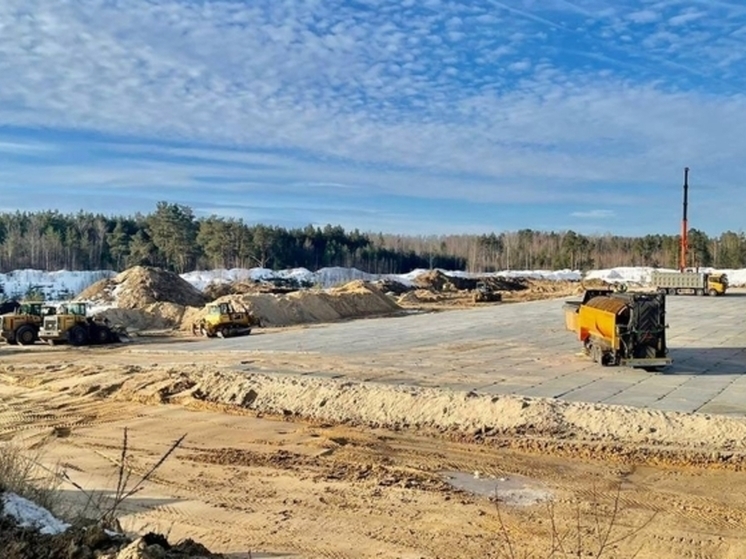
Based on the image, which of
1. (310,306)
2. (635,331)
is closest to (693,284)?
(310,306)

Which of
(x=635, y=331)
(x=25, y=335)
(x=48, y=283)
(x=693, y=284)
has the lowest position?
(x=25, y=335)

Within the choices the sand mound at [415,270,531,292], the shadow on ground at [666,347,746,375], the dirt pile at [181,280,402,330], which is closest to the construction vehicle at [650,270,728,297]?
the dirt pile at [181,280,402,330]

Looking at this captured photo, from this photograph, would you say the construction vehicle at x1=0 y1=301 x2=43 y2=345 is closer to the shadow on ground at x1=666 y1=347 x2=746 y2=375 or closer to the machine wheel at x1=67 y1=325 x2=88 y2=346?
the machine wheel at x1=67 y1=325 x2=88 y2=346

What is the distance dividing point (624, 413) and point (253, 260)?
223ft

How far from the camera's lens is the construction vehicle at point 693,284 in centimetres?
4006

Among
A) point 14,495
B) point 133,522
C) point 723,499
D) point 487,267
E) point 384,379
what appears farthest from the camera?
point 487,267

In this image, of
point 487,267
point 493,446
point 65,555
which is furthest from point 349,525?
point 487,267

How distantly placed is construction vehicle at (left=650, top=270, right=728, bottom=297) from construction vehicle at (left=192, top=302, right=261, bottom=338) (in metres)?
25.5

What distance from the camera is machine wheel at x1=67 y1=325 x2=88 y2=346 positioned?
80.3 ft

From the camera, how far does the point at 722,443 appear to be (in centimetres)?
867

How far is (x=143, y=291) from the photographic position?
119ft

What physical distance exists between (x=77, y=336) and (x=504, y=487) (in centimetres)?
2083

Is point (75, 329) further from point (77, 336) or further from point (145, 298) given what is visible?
point (145, 298)

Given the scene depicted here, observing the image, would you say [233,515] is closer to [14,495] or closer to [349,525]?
[349,525]
